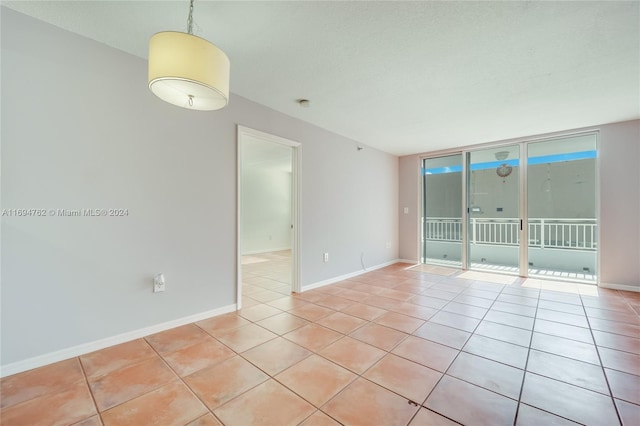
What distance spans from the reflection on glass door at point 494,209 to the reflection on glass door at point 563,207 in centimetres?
21

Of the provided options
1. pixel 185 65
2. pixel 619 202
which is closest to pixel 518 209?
pixel 619 202

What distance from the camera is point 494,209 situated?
16.0ft

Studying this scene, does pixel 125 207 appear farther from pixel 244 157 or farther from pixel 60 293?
pixel 244 157

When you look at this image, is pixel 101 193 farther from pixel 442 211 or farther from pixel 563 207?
pixel 563 207

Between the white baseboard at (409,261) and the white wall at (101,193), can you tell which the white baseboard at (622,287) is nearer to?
the white baseboard at (409,261)

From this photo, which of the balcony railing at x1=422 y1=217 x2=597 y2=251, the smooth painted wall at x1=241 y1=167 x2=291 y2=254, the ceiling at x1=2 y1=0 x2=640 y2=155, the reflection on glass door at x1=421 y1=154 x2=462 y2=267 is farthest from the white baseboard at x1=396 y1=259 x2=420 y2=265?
the smooth painted wall at x1=241 y1=167 x2=291 y2=254

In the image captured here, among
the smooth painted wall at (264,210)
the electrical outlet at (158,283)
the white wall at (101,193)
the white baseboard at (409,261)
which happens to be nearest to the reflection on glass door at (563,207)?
the white baseboard at (409,261)

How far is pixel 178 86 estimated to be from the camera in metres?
1.47

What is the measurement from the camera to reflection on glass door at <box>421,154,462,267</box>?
5.23m

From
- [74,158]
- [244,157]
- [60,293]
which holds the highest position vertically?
[244,157]

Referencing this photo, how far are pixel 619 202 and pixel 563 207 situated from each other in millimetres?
620

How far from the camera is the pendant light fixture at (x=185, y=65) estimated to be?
132cm

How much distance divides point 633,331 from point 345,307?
8.59 feet

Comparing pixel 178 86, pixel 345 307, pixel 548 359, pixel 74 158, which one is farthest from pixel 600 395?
pixel 74 158
